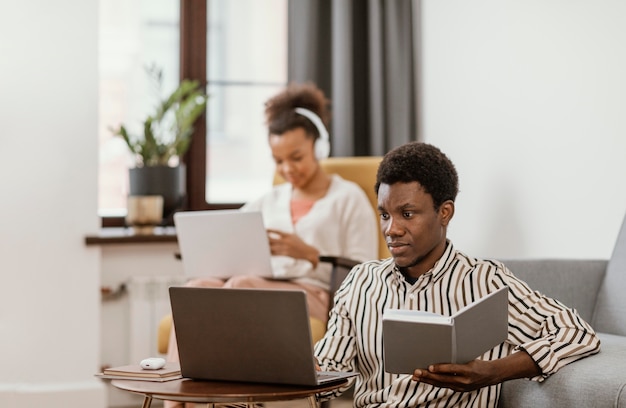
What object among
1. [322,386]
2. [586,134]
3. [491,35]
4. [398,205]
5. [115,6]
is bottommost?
[322,386]

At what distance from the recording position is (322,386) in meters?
1.54

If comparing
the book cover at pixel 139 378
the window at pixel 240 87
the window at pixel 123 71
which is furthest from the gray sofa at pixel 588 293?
the window at pixel 123 71

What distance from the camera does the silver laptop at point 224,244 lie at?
3.01 meters

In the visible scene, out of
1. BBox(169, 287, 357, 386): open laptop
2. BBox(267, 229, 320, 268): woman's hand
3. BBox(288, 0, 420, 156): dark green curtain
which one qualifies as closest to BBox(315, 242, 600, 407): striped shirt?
BBox(169, 287, 357, 386): open laptop

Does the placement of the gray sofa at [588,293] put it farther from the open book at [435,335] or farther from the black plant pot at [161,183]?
the black plant pot at [161,183]

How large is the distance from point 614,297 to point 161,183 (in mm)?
2111

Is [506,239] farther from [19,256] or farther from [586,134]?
[19,256]

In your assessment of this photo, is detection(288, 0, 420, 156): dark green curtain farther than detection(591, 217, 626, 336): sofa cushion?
Yes

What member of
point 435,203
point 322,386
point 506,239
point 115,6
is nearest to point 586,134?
point 506,239

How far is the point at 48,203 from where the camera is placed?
11.9 feet

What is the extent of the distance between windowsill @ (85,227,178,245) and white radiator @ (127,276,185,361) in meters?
0.17

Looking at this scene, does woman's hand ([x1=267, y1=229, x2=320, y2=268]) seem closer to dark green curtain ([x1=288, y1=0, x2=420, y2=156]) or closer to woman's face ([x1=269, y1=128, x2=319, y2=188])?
woman's face ([x1=269, y1=128, x2=319, y2=188])

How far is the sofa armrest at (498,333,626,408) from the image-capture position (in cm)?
164

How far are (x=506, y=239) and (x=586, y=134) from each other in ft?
1.98
